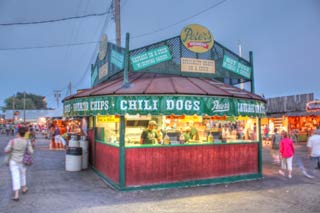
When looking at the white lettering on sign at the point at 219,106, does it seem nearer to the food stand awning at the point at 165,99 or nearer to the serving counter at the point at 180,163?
the food stand awning at the point at 165,99

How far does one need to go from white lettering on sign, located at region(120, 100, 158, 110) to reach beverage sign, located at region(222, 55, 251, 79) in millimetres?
4114

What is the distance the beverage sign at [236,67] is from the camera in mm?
11109

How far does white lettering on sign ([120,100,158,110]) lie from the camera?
8.30 m

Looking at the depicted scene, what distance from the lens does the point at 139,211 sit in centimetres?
649

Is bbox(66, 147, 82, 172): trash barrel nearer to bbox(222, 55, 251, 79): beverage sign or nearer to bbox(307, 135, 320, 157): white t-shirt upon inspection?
bbox(222, 55, 251, 79): beverage sign

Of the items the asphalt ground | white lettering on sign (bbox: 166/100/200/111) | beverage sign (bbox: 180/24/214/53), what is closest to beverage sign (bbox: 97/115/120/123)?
the asphalt ground

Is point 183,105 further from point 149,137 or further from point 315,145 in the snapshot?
point 315,145

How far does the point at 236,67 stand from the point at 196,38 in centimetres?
222

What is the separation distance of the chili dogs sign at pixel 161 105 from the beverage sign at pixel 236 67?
2.11 metres

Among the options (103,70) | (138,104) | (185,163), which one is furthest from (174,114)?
(103,70)

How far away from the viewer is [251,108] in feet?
32.3

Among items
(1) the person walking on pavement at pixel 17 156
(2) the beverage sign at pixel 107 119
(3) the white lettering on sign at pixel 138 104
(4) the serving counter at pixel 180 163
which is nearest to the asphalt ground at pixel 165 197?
(4) the serving counter at pixel 180 163

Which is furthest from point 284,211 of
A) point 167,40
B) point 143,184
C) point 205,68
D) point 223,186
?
point 167,40

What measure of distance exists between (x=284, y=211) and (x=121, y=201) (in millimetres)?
4005
